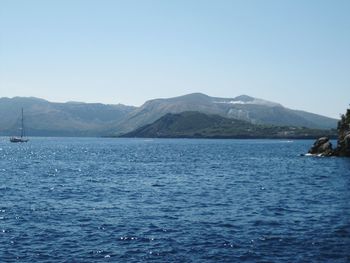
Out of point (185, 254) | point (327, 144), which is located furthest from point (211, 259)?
point (327, 144)

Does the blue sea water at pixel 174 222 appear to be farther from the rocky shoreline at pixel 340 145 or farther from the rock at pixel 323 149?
the rock at pixel 323 149

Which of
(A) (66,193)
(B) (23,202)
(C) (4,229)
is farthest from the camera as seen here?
(A) (66,193)

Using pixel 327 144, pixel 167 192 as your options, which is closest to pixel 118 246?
pixel 167 192

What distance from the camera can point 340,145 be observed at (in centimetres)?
15100

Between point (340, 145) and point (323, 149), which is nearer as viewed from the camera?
point (340, 145)

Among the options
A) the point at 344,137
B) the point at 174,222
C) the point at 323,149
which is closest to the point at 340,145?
the point at 344,137

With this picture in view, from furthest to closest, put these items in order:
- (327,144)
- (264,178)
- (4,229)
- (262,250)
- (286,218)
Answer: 1. (327,144)
2. (264,178)
3. (286,218)
4. (4,229)
5. (262,250)

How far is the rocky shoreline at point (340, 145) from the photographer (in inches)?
5837

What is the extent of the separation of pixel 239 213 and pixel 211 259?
57.6 ft

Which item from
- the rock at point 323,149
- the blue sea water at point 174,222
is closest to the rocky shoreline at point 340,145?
the rock at point 323,149

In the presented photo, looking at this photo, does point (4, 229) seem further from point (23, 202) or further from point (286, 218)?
point (286, 218)

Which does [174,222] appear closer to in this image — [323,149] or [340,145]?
[340,145]

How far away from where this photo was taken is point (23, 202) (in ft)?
187

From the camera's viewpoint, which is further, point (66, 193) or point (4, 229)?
point (66, 193)
